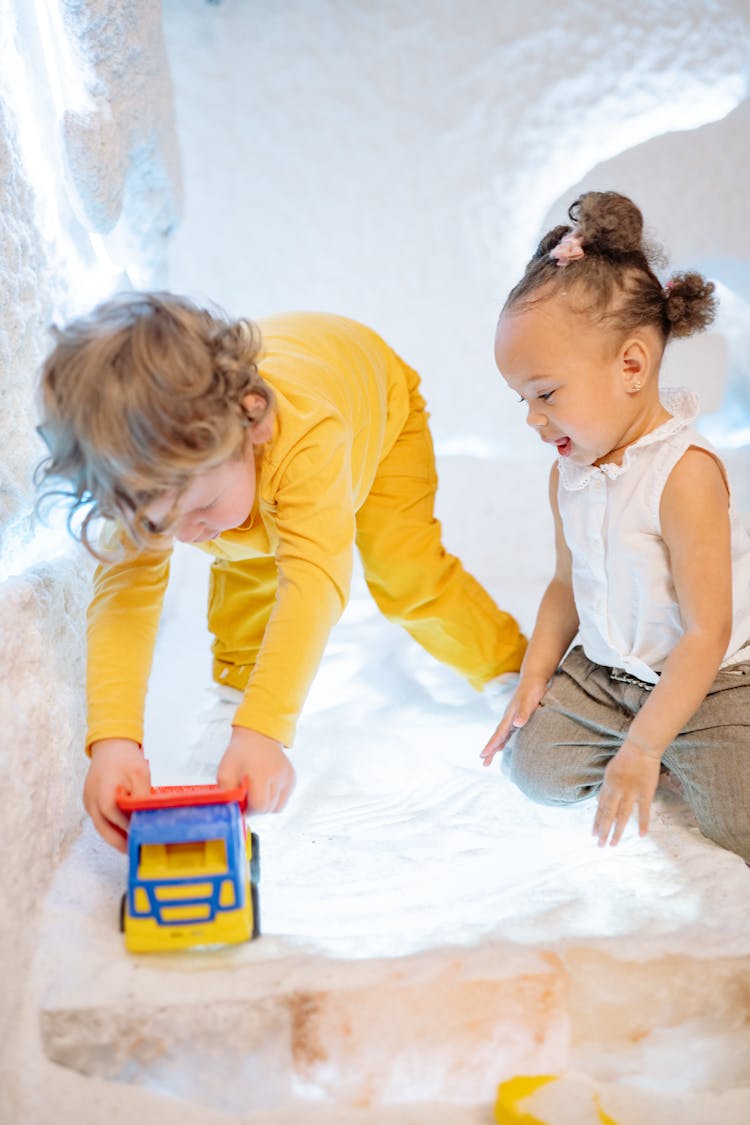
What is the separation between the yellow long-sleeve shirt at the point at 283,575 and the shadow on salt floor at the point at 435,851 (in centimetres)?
20

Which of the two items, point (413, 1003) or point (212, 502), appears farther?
point (212, 502)

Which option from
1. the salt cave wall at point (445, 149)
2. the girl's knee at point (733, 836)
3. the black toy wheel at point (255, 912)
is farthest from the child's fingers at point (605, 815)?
the salt cave wall at point (445, 149)

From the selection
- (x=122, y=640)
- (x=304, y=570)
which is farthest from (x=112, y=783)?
(x=304, y=570)

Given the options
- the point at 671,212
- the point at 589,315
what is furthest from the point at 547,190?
the point at 589,315

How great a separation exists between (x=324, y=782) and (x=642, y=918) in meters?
0.43

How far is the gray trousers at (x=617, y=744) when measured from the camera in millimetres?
1063

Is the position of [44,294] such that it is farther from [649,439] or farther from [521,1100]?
[521,1100]

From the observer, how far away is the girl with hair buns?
3.36ft

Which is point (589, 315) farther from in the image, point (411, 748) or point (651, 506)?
point (411, 748)

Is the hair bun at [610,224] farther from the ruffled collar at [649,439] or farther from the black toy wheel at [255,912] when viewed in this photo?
the black toy wheel at [255,912]

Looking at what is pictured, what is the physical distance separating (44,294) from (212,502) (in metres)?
0.40

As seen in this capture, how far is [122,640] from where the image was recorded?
1.05 m

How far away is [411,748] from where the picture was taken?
132 cm

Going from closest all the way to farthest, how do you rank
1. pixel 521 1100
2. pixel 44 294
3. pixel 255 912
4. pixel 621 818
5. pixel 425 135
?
pixel 521 1100
pixel 255 912
pixel 621 818
pixel 44 294
pixel 425 135
